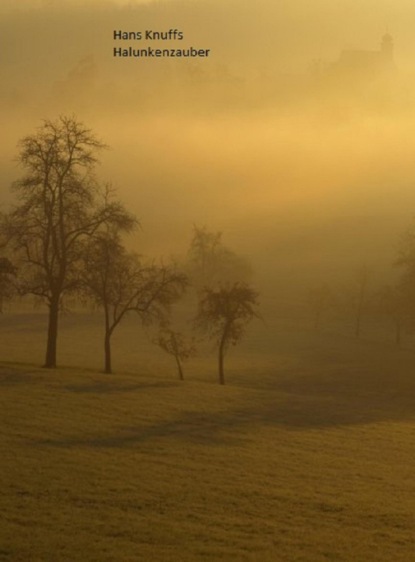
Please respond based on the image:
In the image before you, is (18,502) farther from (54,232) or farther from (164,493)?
(54,232)

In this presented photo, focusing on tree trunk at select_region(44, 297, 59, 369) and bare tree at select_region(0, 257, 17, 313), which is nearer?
bare tree at select_region(0, 257, 17, 313)

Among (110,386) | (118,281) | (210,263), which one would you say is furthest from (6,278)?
(210,263)

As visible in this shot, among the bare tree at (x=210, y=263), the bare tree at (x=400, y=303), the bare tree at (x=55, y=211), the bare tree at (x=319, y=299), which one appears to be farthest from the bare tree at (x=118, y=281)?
the bare tree at (x=210, y=263)

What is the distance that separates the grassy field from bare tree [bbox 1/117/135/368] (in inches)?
178

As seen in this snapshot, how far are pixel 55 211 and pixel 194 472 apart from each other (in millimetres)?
18756

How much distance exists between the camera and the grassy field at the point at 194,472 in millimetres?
15508

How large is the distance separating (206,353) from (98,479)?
4593 cm

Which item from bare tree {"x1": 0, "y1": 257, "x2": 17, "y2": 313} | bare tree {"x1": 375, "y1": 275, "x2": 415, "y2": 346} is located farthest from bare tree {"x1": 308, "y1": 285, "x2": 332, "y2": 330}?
bare tree {"x1": 0, "y1": 257, "x2": 17, "y2": 313}

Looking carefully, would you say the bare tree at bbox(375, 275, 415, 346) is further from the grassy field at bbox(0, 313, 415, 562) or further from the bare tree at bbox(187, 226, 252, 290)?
the bare tree at bbox(187, 226, 252, 290)

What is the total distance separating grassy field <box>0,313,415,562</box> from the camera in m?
15.5

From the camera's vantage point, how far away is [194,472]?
21.1m

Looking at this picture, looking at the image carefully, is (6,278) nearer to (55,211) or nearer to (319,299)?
(55,211)

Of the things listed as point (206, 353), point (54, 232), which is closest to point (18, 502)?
point (54, 232)

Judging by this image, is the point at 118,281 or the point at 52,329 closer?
the point at 52,329
